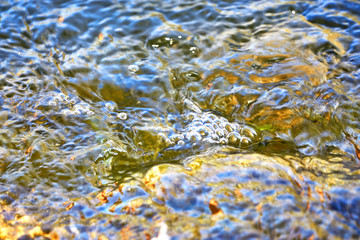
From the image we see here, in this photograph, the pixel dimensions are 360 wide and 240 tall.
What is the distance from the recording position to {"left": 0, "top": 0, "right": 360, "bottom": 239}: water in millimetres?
1892

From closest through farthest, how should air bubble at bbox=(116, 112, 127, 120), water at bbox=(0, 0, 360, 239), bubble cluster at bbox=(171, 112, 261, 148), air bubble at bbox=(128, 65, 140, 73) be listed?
water at bbox=(0, 0, 360, 239) → bubble cluster at bbox=(171, 112, 261, 148) → air bubble at bbox=(116, 112, 127, 120) → air bubble at bbox=(128, 65, 140, 73)

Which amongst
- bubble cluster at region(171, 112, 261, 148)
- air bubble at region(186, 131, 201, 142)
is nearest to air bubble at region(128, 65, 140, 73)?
bubble cluster at region(171, 112, 261, 148)

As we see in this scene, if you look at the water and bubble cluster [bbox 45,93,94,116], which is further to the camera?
bubble cluster [bbox 45,93,94,116]

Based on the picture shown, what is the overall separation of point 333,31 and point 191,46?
185 centimetres

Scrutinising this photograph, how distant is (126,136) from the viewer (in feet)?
9.55

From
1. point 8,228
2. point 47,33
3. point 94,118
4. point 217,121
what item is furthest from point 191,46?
point 8,228

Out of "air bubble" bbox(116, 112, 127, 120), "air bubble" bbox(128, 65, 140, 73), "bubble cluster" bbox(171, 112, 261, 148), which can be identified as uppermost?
"air bubble" bbox(128, 65, 140, 73)

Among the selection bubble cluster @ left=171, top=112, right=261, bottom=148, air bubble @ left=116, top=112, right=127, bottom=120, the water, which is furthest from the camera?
air bubble @ left=116, top=112, right=127, bottom=120

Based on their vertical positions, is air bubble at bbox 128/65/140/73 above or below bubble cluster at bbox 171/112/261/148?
above

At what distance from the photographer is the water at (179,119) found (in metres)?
1.89

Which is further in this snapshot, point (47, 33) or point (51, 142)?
point (47, 33)

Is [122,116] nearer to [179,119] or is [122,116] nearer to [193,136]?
[179,119]

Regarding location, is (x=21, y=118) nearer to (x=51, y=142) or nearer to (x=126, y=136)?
(x=51, y=142)

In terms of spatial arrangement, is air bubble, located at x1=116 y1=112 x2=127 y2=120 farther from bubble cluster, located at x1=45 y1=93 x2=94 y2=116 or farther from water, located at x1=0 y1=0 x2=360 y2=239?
bubble cluster, located at x1=45 y1=93 x2=94 y2=116
